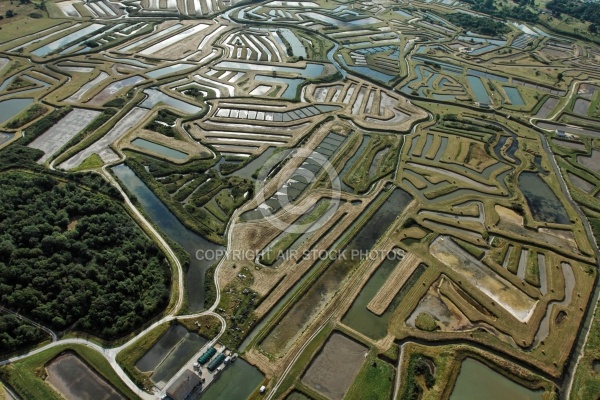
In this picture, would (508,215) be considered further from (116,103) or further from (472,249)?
(116,103)

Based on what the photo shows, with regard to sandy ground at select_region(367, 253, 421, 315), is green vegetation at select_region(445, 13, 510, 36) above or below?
above

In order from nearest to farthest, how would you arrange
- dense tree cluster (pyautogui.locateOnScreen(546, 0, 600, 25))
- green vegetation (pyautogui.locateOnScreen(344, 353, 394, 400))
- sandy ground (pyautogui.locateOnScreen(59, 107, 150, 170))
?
1. green vegetation (pyautogui.locateOnScreen(344, 353, 394, 400))
2. sandy ground (pyautogui.locateOnScreen(59, 107, 150, 170))
3. dense tree cluster (pyautogui.locateOnScreen(546, 0, 600, 25))

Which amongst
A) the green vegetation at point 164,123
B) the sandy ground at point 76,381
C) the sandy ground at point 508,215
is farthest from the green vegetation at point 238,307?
the sandy ground at point 508,215

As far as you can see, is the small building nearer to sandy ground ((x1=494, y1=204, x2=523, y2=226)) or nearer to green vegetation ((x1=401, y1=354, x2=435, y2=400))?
green vegetation ((x1=401, y1=354, x2=435, y2=400))

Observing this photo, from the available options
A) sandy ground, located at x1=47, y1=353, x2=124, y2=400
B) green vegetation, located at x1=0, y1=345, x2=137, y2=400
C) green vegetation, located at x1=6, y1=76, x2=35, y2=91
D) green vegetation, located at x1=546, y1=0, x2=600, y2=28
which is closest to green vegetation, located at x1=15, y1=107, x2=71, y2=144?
green vegetation, located at x1=6, y1=76, x2=35, y2=91

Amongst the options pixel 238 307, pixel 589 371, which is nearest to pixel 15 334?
pixel 238 307

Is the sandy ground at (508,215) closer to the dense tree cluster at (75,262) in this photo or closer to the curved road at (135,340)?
the curved road at (135,340)
